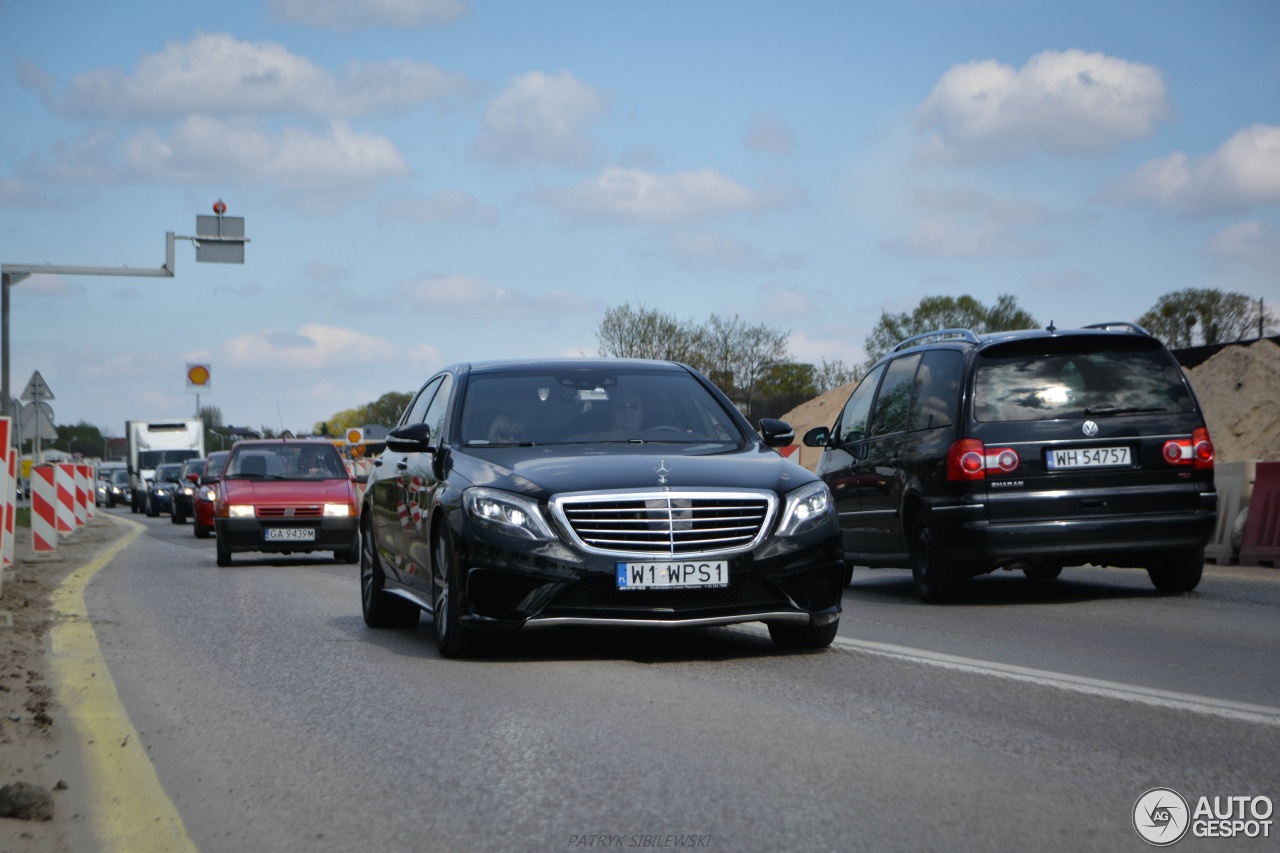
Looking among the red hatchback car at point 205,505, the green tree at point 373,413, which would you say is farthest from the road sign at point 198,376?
the green tree at point 373,413

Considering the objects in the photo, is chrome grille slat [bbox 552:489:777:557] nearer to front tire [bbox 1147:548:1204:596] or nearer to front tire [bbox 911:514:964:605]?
front tire [bbox 911:514:964:605]

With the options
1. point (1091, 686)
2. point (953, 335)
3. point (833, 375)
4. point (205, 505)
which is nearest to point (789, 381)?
point (833, 375)

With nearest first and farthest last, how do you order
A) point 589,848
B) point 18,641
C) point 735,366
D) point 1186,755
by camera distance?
point 589,848
point 1186,755
point 18,641
point 735,366

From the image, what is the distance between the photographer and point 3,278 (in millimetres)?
34938

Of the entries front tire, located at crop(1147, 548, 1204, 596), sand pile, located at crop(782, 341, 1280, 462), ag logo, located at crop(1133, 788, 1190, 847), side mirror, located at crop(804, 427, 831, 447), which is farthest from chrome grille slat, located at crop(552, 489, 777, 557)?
sand pile, located at crop(782, 341, 1280, 462)

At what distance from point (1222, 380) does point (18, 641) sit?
92.0 feet

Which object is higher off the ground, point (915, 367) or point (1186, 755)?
point (915, 367)

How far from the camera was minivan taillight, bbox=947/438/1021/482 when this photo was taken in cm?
1116

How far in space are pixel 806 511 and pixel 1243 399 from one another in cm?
2650

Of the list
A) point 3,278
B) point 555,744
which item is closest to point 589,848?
point 555,744

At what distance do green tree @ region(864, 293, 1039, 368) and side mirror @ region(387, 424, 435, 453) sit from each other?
238 ft

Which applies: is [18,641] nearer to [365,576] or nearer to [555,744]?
[365,576]

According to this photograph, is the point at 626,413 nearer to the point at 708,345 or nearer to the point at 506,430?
the point at 506,430

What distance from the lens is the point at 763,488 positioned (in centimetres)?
819
